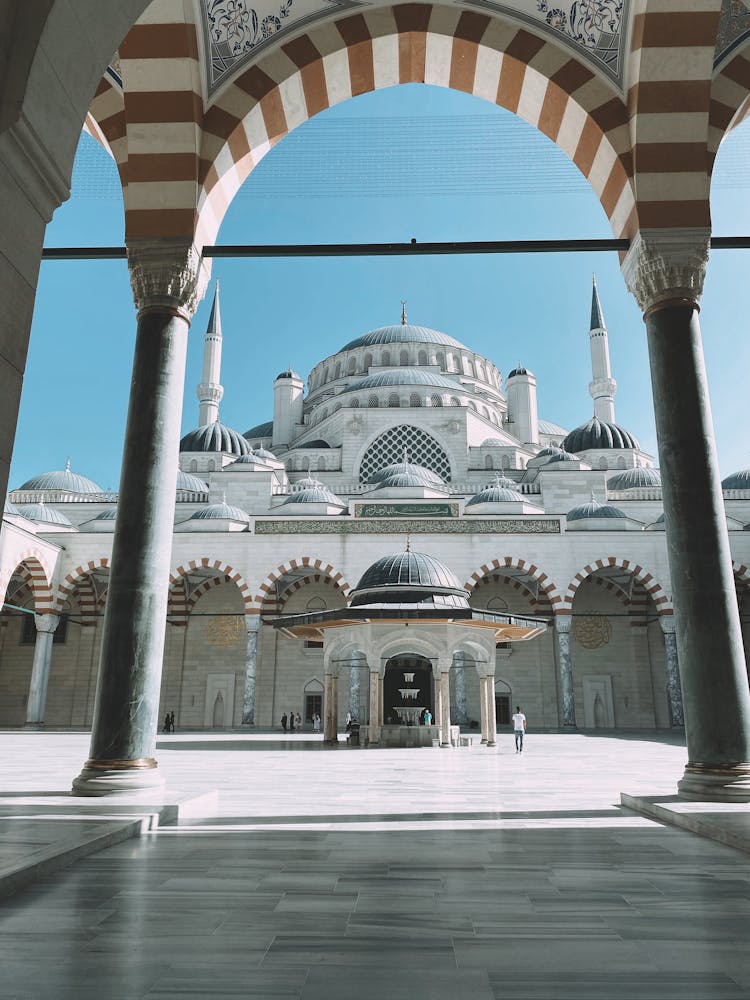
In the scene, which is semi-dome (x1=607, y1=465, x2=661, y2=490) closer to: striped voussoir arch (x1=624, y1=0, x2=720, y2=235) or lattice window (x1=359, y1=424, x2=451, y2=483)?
lattice window (x1=359, y1=424, x2=451, y2=483)

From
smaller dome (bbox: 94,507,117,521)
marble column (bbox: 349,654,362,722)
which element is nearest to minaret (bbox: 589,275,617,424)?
marble column (bbox: 349,654,362,722)

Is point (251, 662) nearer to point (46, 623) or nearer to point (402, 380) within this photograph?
point (46, 623)

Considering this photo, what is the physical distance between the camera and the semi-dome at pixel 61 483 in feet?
88.1

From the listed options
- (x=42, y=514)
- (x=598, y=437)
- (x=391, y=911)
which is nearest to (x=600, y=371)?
(x=598, y=437)

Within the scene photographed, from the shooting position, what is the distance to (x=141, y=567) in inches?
188

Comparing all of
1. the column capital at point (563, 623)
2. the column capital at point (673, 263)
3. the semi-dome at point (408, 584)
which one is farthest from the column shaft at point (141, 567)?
the column capital at point (563, 623)

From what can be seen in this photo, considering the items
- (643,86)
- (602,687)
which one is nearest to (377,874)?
(643,86)

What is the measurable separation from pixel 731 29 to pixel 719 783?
4991 millimetres

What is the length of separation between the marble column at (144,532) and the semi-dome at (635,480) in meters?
21.7

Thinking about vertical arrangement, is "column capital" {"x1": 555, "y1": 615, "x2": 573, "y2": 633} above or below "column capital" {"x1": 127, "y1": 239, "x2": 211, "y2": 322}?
below

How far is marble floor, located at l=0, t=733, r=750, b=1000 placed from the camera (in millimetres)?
1688

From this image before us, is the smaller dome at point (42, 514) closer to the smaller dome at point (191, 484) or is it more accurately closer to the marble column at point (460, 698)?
the smaller dome at point (191, 484)

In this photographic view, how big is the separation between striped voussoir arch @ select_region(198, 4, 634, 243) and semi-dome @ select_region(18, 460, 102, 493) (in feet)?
75.9

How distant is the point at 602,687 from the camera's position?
21.0 meters
